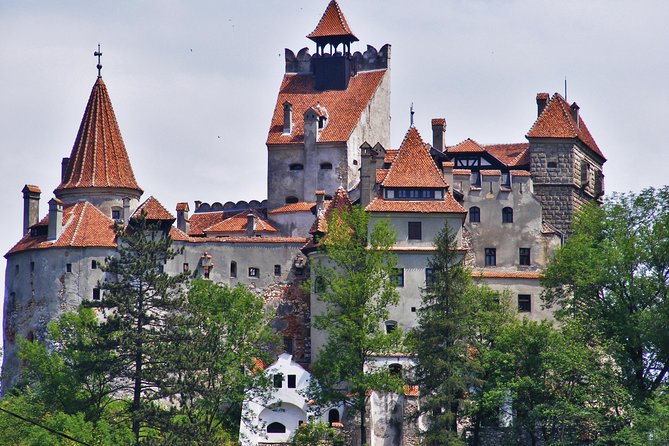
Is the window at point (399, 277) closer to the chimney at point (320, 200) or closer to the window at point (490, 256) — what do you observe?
the window at point (490, 256)

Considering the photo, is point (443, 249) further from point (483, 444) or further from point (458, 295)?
point (483, 444)

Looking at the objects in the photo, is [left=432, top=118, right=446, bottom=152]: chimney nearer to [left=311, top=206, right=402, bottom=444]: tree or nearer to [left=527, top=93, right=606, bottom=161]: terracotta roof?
[left=527, top=93, right=606, bottom=161]: terracotta roof

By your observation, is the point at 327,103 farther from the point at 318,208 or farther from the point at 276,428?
the point at 276,428

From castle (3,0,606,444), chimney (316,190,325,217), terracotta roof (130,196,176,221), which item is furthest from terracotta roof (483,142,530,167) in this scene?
terracotta roof (130,196,176,221)

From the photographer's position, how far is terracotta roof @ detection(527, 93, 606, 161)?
10394cm

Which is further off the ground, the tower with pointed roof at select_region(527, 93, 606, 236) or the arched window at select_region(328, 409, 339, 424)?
the tower with pointed roof at select_region(527, 93, 606, 236)

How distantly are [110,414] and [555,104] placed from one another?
29546 mm

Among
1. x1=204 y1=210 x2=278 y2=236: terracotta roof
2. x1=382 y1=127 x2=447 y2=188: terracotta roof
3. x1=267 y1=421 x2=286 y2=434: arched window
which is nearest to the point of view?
x1=267 y1=421 x2=286 y2=434: arched window

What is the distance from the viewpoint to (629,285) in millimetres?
89938

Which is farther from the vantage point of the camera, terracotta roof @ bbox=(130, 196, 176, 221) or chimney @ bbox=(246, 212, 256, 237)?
chimney @ bbox=(246, 212, 256, 237)

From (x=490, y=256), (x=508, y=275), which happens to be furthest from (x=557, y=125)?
(x=508, y=275)

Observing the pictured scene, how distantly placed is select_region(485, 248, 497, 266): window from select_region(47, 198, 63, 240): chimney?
20571 millimetres

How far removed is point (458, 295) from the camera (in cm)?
8981

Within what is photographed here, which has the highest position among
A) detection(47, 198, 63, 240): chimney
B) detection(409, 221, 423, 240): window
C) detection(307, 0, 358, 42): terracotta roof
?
detection(307, 0, 358, 42): terracotta roof
